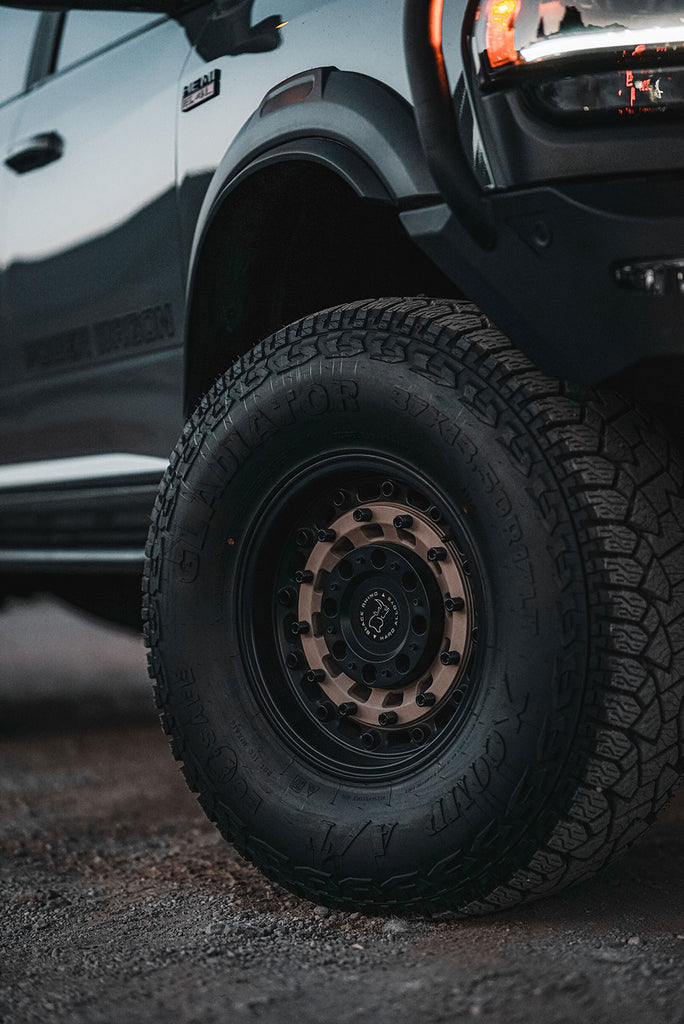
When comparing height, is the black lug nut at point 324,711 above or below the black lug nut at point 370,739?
above

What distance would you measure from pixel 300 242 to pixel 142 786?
1.59 meters

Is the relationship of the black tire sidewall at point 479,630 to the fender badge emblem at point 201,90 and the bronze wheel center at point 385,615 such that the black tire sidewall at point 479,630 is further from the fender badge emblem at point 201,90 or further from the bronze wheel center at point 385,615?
the fender badge emblem at point 201,90

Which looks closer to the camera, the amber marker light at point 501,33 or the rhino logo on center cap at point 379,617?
the amber marker light at point 501,33

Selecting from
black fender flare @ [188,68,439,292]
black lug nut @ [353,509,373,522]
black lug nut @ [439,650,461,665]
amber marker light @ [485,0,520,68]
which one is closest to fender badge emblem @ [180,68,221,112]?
black fender flare @ [188,68,439,292]

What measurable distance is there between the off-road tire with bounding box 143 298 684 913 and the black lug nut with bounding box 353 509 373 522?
0.09 ft

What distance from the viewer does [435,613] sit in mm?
1759

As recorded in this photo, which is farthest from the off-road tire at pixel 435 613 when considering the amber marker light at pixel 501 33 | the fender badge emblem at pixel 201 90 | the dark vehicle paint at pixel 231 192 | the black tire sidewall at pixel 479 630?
the fender badge emblem at pixel 201 90

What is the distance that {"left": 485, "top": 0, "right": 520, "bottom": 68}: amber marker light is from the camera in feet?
5.08

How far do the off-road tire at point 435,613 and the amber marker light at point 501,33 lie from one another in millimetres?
→ 385

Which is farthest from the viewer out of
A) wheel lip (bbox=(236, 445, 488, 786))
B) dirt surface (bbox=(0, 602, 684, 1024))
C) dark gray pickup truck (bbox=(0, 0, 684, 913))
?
wheel lip (bbox=(236, 445, 488, 786))

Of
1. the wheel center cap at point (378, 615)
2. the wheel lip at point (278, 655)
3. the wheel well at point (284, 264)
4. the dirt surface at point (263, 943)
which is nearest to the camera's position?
the dirt surface at point (263, 943)

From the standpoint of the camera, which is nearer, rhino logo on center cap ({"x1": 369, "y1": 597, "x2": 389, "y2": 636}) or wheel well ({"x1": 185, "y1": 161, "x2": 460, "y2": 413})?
rhino logo on center cap ({"x1": 369, "y1": 597, "x2": 389, "y2": 636})

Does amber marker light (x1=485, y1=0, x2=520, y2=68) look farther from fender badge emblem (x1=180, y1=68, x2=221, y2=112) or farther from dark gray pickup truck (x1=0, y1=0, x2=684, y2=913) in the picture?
fender badge emblem (x1=180, y1=68, x2=221, y2=112)

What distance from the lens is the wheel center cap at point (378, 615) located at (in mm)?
1803
